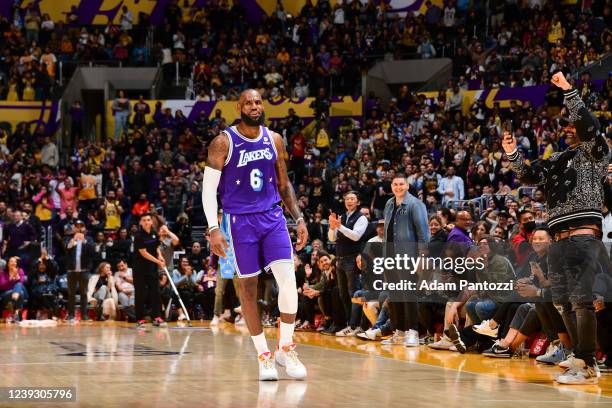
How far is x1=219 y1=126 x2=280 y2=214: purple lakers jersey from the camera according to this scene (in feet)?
25.1

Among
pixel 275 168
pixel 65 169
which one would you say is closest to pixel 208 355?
pixel 275 168

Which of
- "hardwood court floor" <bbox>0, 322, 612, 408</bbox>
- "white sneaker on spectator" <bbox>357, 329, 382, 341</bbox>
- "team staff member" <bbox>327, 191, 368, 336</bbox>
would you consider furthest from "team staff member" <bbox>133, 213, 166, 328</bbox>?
"white sneaker on spectator" <bbox>357, 329, 382, 341</bbox>

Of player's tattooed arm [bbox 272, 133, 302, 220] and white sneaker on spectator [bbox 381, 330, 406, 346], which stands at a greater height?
player's tattooed arm [bbox 272, 133, 302, 220]

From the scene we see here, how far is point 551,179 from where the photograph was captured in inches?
304

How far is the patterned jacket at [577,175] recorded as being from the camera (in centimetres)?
738

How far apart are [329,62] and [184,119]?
4.64 metres

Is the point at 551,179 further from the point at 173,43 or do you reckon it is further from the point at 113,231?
the point at 173,43

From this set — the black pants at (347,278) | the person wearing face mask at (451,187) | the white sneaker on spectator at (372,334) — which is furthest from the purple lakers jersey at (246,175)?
the person wearing face mask at (451,187)

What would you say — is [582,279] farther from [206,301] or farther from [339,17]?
[339,17]

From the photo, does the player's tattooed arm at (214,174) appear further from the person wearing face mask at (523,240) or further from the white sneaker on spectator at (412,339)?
the white sneaker on spectator at (412,339)

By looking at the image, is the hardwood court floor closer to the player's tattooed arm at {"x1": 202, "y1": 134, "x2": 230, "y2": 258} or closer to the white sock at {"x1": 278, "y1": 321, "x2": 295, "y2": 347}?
the white sock at {"x1": 278, "y1": 321, "x2": 295, "y2": 347}

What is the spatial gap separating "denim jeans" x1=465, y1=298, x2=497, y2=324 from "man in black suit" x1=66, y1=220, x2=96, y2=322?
A: 9.25 m

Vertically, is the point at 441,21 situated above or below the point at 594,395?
above

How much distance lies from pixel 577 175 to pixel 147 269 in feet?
30.7
